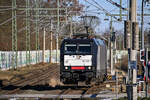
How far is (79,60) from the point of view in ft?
66.8

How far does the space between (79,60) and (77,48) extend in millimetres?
756

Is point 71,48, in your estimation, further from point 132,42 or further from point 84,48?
point 132,42

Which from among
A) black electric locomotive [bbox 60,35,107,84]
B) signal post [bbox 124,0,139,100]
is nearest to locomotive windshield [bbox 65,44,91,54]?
black electric locomotive [bbox 60,35,107,84]

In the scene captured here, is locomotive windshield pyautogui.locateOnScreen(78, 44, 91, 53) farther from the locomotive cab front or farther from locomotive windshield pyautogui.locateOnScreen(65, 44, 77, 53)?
locomotive windshield pyautogui.locateOnScreen(65, 44, 77, 53)

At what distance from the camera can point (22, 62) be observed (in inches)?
1993

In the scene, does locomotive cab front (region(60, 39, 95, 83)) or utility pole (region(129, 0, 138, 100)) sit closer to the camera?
utility pole (region(129, 0, 138, 100))

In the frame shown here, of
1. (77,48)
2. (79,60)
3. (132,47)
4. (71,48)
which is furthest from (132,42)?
(71,48)

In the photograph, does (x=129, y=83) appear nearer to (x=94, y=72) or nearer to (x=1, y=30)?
(x=94, y=72)

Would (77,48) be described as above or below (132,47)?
below

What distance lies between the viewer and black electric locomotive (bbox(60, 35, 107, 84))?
20.4 meters

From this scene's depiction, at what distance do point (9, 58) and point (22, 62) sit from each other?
557 centimetres

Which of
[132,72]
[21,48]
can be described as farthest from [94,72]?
[21,48]

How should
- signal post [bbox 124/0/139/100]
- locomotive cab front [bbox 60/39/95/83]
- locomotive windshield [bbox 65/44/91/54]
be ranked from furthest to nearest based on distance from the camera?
locomotive windshield [bbox 65/44/91/54] → locomotive cab front [bbox 60/39/95/83] → signal post [bbox 124/0/139/100]

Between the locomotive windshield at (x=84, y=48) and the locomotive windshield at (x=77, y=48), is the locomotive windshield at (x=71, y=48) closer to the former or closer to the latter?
the locomotive windshield at (x=77, y=48)
